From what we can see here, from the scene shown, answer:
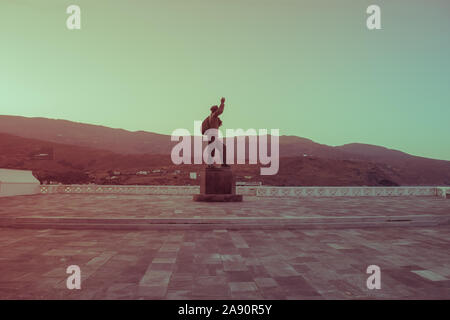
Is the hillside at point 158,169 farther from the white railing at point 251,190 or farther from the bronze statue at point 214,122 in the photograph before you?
the bronze statue at point 214,122

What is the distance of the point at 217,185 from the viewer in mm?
12516

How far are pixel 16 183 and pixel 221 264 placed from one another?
15.7m

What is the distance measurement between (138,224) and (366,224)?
21.8ft

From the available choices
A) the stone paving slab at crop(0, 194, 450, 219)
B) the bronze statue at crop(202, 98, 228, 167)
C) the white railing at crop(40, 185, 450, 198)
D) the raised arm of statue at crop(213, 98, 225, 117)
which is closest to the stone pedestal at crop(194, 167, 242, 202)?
the bronze statue at crop(202, 98, 228, 167)

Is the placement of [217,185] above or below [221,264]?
above

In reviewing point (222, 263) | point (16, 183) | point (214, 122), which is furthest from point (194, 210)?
point (16, 183)

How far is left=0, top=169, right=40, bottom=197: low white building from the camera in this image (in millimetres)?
14162

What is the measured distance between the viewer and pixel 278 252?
5125 millimetres

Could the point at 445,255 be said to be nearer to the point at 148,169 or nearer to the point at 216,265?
the point at 216,265

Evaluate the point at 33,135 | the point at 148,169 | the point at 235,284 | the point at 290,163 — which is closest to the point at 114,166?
the point at 148,169

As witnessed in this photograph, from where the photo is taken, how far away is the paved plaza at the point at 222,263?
3.37 metres

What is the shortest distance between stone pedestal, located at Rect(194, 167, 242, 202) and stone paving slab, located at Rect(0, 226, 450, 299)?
17.8 ft

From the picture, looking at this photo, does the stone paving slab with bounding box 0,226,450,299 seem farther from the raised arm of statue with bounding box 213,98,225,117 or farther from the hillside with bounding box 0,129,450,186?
the hillside with bounding box 0,129,450,186

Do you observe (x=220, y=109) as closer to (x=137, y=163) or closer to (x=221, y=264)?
(x=221, y=264)
